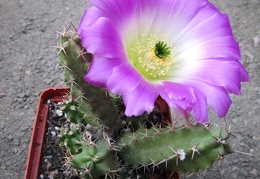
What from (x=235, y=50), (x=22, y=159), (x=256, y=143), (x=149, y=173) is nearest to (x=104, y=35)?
(x=235, y=50)

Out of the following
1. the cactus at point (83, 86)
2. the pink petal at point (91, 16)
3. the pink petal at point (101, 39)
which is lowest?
the cactus at point (83, 86)

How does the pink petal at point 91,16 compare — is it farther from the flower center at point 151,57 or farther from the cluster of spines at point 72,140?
the cluster of spines at point 72,140

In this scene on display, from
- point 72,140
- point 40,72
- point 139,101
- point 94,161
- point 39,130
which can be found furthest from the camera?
point 40,72

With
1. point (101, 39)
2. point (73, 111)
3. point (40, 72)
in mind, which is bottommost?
point (40, 72)

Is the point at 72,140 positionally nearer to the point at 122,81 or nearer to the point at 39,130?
the point at 39,130

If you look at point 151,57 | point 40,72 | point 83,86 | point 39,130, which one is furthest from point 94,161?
point 40,72

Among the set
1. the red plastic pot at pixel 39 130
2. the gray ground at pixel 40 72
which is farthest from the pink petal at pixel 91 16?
the gray ground at pixel 40 72

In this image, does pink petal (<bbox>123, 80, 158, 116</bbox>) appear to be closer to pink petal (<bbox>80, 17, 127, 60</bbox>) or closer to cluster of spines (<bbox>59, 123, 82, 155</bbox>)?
pink petal (<bbox>80, 17, 127, 60</bbox>)
